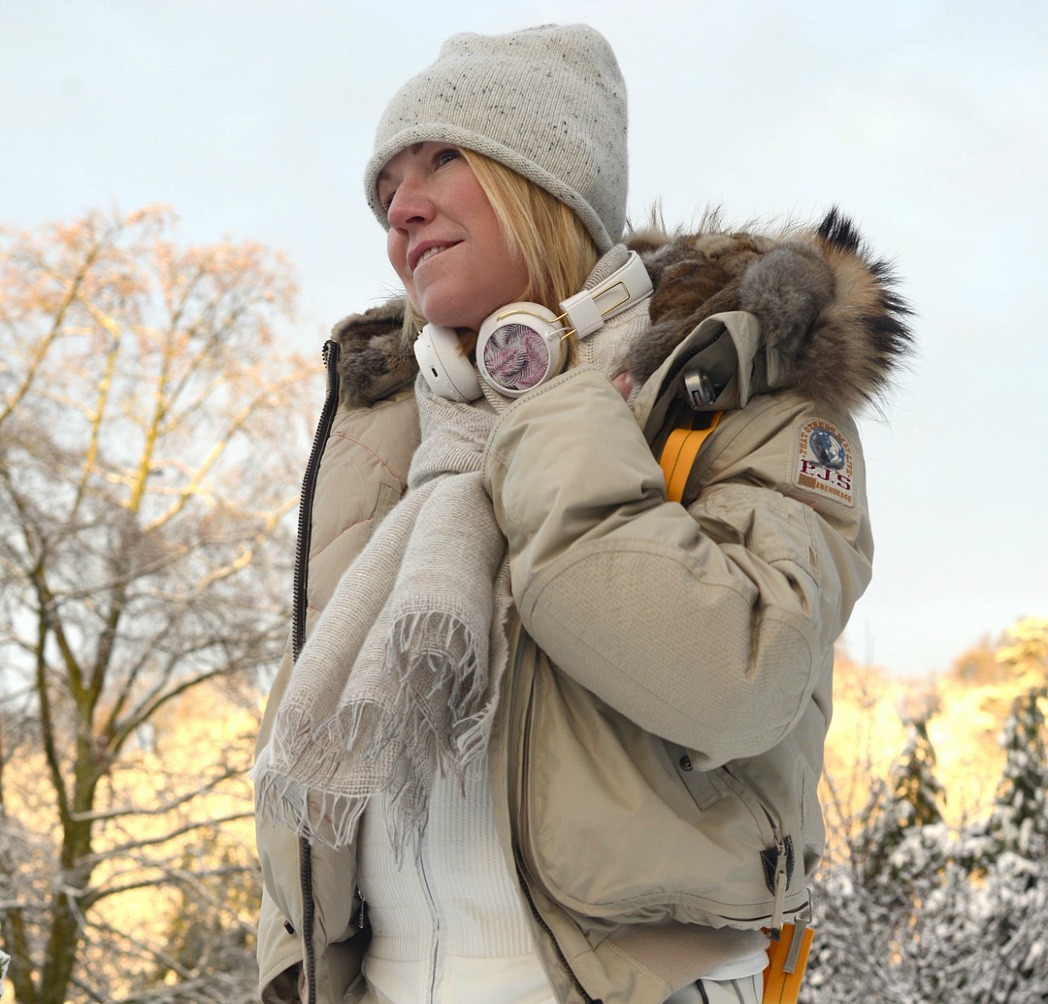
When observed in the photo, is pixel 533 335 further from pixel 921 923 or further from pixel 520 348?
pixel 921 923

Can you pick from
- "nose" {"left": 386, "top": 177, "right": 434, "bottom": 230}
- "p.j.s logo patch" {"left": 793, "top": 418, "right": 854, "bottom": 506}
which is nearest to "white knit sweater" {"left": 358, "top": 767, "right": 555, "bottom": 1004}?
"p.j.s logo patch" {"left": 793, "top": 418, "right": 854, "bottom": 506}

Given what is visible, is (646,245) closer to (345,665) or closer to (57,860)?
(345,665)

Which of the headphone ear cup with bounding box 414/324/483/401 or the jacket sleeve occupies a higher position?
the headphone ear cup with bounding box 414/324/483/401

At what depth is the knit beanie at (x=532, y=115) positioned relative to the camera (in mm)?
2006

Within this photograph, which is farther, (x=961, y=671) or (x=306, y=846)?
(x=961, y=671)

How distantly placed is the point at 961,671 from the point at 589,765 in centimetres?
2962

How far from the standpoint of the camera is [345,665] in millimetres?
1531

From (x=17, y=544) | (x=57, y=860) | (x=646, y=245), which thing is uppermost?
(x=17, y=544)

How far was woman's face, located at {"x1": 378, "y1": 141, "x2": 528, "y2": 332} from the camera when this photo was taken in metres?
1.95

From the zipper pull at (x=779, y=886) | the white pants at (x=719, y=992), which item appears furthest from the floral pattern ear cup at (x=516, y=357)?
the white pants at (x=719, y=992)

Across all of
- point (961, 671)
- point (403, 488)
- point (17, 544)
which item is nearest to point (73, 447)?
point (17, 544)

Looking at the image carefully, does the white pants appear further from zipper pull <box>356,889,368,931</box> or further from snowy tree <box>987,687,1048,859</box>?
snowy tree <box>987,687,1048,859</box>

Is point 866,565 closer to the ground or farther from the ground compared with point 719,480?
closer to the ground

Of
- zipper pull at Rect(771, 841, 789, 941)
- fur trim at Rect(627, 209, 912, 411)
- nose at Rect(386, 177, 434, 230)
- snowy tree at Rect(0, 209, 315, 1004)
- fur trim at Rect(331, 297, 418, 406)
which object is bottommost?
zipper pull at Rect(771, 841, 789, 941)
